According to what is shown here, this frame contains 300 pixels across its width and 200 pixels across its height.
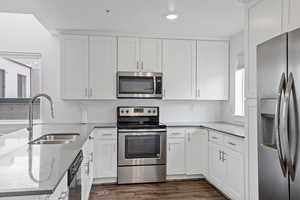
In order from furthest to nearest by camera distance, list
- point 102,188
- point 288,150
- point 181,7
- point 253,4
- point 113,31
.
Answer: point 113,31 → point 102,188 → point 181,7 → point 253,4 → point 288,150

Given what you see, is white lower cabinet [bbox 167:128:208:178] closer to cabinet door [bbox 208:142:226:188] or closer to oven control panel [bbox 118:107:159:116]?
cabinet door [bbox 208:142:226:188]

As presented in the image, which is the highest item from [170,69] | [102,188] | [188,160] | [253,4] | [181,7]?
[181,7]

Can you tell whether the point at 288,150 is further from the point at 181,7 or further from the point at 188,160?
the point at 188,160

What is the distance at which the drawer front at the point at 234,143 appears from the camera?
2.78 metres

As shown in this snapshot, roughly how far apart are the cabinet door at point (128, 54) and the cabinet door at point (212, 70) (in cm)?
111

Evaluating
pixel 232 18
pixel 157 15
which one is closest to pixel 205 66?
pixel 232 18

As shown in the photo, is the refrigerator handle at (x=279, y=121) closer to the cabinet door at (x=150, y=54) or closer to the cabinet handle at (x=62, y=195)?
the cabinet handle at (x=62, y=195)

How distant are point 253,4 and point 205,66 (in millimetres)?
1926

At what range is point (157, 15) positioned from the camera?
318cm

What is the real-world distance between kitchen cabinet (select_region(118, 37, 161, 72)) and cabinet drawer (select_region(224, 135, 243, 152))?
1641mm

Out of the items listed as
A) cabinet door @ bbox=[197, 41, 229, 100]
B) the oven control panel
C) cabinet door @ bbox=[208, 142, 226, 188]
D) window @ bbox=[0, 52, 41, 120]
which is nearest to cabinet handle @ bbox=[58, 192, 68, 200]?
cabinet door @ bbox=[208, 142, 226, 188]

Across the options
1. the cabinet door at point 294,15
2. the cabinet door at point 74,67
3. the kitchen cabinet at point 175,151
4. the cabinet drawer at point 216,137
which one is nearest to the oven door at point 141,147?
the kitchen cabinet at point 175,151

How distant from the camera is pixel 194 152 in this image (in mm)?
3967

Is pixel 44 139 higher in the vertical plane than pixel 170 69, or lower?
lower
